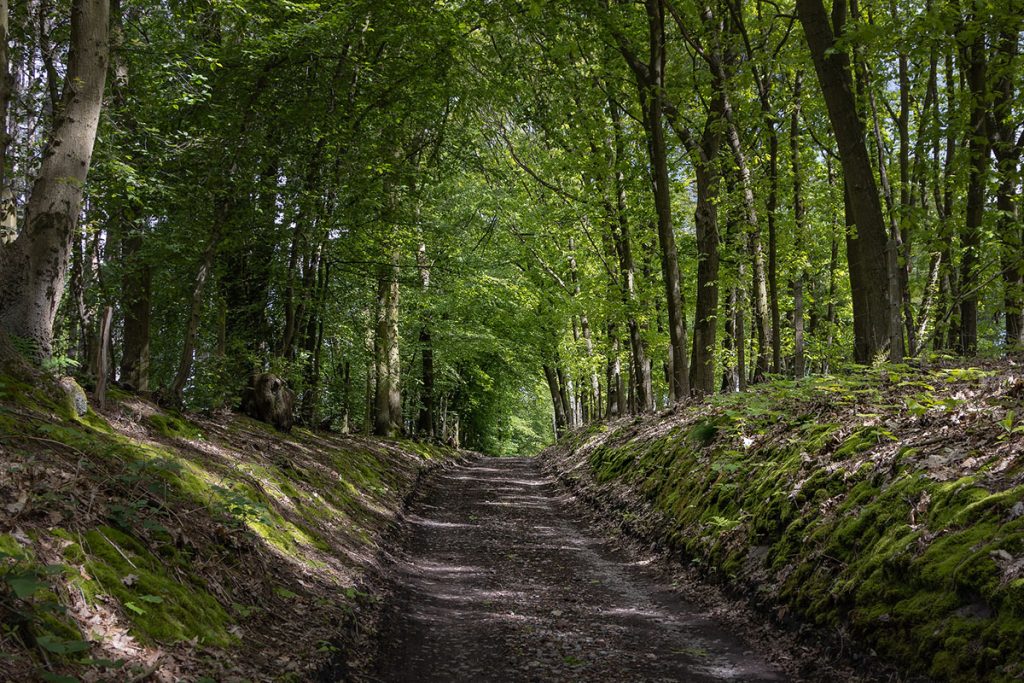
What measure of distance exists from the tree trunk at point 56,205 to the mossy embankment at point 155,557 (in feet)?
3.24

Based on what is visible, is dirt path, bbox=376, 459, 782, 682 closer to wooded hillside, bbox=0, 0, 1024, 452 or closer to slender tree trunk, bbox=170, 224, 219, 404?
slender tree trunk, bbox=170, 224, 219, 404

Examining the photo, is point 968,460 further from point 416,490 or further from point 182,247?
point 416,490

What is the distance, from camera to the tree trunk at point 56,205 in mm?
6816

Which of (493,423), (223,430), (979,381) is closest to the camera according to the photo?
(979,381)

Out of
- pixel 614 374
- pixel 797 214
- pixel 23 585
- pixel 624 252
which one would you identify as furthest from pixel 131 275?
pixel 614 374

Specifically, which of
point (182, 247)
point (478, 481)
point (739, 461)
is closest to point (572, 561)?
point (739, 461)

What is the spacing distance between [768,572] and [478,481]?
44.9 ft

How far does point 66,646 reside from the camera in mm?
3100

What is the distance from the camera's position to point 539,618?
663 centimetres

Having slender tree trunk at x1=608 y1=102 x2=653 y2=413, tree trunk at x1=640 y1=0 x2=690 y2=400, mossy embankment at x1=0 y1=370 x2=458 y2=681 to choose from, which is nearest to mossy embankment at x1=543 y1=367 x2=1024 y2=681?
mossy embankment at x1=0 y1=370 x2=458 y2=681

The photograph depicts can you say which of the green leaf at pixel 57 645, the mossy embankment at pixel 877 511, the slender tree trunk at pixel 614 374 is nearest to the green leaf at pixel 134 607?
the green leaf at pixel 57 645

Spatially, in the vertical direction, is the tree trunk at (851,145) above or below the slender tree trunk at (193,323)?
above

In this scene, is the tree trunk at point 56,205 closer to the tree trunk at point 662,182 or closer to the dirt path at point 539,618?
the dirt path at point 539,618

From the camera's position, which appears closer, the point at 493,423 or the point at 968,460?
the point at 968,460
